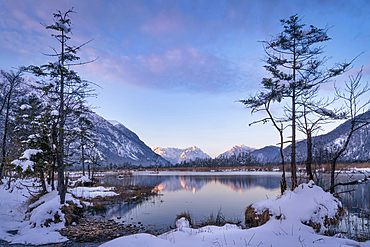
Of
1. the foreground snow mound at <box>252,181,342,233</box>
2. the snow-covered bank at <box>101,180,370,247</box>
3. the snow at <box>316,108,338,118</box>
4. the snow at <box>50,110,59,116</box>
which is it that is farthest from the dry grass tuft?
the snow at <box>50,110,59,116</box>

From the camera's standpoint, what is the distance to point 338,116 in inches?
405

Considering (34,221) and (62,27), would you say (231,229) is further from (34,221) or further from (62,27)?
(62,27)

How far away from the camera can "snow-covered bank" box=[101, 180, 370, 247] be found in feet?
16.0

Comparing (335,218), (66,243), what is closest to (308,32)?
(335,218)

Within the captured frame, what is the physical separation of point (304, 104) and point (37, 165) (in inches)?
585

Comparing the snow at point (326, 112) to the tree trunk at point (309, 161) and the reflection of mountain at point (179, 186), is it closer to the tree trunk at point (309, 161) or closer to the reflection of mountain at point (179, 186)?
the tree trunk at point (309, 161)

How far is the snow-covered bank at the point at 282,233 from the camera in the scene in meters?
4.87

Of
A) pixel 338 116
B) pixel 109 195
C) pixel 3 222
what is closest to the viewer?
pixel 3 222

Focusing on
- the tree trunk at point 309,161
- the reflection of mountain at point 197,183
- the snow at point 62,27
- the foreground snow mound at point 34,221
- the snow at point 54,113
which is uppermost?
the snow at point 62,27

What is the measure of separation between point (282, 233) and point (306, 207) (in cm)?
180

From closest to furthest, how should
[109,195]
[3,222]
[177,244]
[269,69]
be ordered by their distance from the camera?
[177,244]
[3,222]
[269,69]
[109,195]

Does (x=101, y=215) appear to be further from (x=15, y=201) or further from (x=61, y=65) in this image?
(x=61, y=65)

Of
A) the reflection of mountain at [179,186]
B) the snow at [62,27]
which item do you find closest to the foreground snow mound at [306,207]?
the snow at [62,27]

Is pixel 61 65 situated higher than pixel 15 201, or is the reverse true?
pixel 61 65
